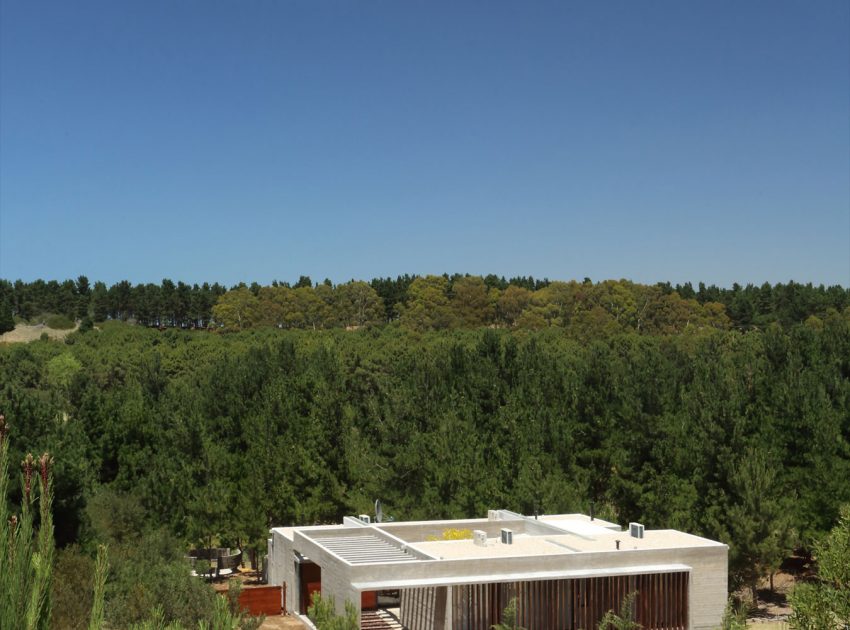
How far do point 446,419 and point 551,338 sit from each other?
156 feet

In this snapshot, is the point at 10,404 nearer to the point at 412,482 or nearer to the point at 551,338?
the point at 412,482

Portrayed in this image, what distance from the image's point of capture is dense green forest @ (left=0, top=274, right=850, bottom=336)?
112m

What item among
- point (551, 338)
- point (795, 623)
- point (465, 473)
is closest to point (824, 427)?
point (465, 473)

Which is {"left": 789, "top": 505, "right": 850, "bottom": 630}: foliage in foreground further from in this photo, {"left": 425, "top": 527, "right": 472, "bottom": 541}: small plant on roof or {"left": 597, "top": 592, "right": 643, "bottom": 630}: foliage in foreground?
{"left": 425, "top": 527, "right": 472, "bottom": 541}: small plant on roof

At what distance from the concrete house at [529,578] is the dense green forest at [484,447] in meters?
7.03

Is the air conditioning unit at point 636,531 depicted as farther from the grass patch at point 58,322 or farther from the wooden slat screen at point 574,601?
the grass patch at point 58,322

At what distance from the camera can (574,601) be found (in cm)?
2491

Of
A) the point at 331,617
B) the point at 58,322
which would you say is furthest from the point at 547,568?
the point at 58,322

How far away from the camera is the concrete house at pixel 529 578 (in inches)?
934

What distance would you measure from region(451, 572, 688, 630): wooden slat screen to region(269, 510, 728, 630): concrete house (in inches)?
1.0

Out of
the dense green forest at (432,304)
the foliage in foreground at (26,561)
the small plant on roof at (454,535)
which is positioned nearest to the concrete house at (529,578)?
the small plant on roof at (454,535)

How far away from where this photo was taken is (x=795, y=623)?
15.4 m

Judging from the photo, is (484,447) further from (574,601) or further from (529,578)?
(529,578)

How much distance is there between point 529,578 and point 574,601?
76.3 inches
